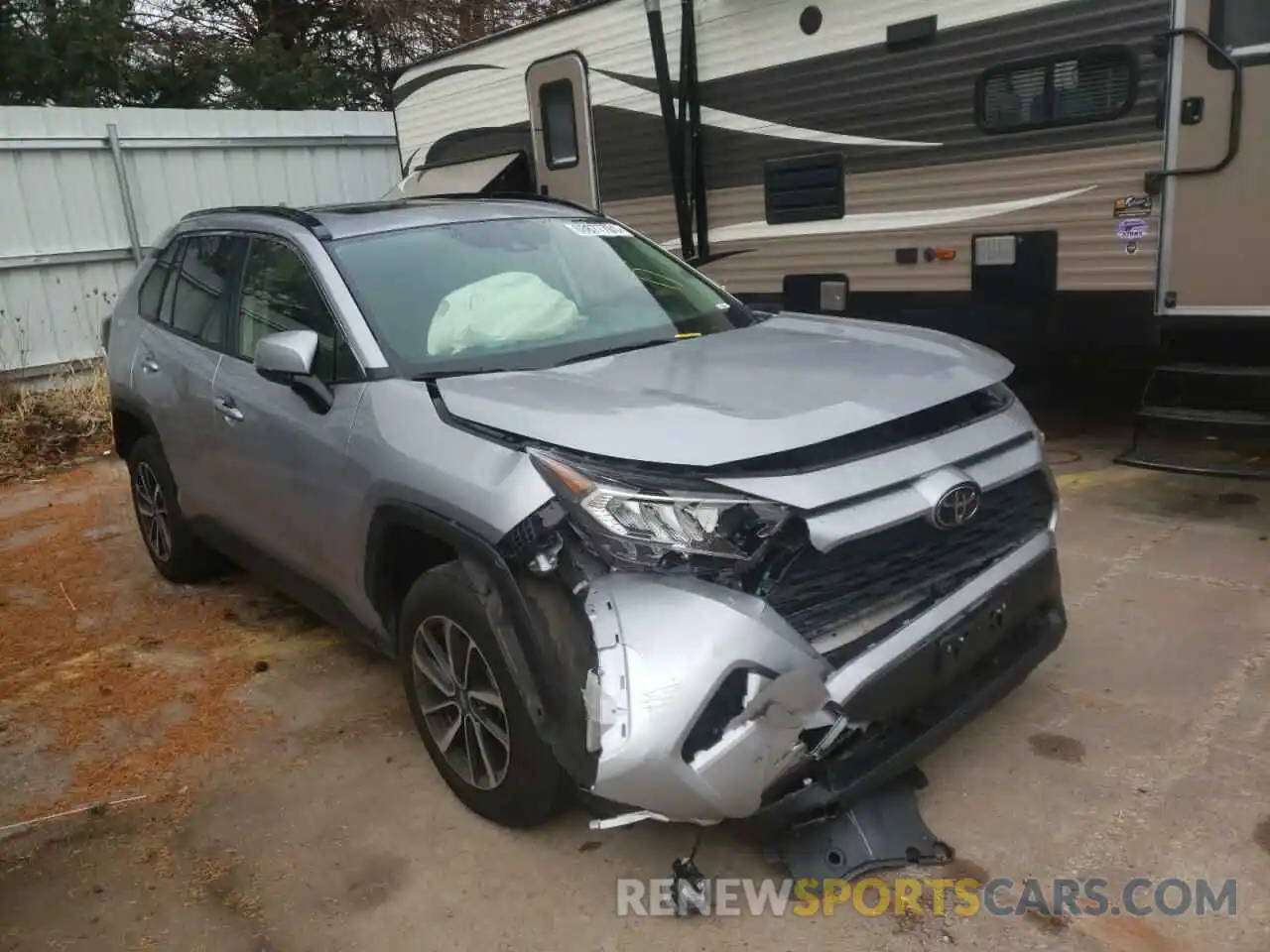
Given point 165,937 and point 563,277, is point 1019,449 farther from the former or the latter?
point 165,937

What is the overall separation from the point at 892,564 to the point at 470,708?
1.22 m

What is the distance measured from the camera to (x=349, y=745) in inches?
139

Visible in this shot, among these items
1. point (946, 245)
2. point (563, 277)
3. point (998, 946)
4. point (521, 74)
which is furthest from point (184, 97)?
point (998, 946)

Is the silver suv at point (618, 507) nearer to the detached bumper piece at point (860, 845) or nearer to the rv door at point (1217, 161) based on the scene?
the detached bumper piece at point (860, 845)

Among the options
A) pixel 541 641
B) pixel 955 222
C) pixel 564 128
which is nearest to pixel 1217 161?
→ pixel 955 222

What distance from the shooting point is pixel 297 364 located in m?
3.16

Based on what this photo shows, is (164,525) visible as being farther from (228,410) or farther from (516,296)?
(516,296)

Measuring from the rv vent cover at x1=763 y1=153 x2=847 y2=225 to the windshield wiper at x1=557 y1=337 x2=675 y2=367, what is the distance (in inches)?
147

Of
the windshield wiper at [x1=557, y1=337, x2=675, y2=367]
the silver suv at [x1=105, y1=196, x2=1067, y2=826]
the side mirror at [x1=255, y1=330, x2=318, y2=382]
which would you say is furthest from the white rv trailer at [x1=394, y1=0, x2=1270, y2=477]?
the side mirror at [x1=255, y1=330, x2=318, y2=382]

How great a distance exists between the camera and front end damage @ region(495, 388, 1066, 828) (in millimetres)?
2307

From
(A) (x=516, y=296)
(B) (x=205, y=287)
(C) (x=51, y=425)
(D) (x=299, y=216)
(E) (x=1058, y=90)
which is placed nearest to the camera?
(A) (x=516, y=296)

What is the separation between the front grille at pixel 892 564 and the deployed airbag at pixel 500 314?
1.37 metres

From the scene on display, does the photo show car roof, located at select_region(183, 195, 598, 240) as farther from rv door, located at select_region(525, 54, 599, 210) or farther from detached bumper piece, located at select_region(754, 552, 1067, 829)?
rv door, located at select_region(525, 54, 599, 210)

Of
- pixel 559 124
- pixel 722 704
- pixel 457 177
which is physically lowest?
pixel 722 704
